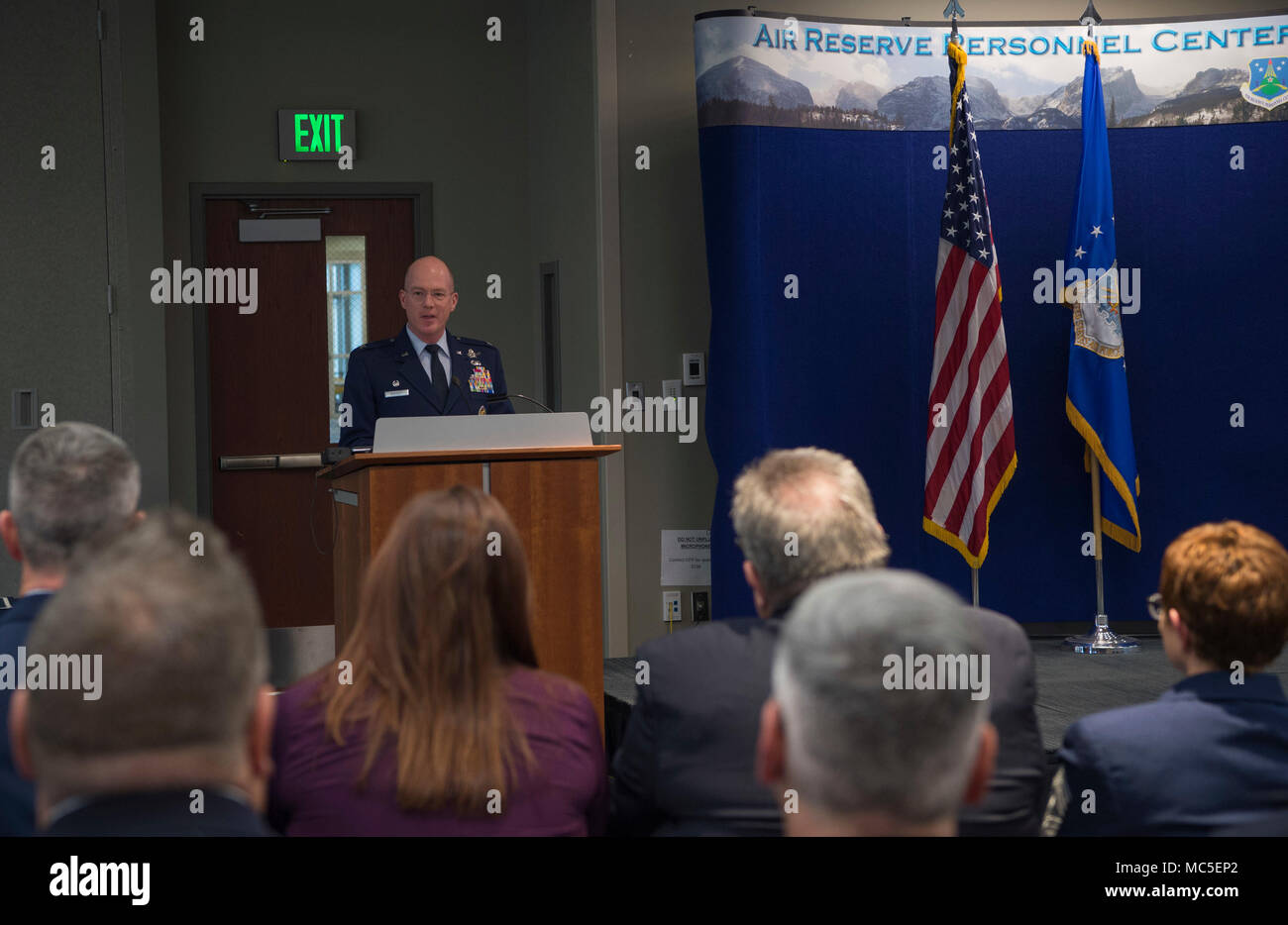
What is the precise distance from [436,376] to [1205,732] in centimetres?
318

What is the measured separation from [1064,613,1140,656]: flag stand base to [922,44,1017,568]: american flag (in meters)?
0.69

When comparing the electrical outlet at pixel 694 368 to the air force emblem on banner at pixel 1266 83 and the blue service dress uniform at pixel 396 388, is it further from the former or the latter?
the air force emblem on banner at pixel 1266 83

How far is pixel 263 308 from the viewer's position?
620 cm

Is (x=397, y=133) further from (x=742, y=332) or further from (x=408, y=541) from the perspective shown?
(x=408, y=541)

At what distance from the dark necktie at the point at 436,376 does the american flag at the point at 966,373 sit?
197 cm

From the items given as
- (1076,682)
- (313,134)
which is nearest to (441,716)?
(1076,682)

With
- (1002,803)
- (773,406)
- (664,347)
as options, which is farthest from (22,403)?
(1002,803)

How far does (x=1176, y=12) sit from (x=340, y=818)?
5.73 metres

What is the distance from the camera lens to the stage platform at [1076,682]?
4.17m

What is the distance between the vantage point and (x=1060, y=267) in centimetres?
568
